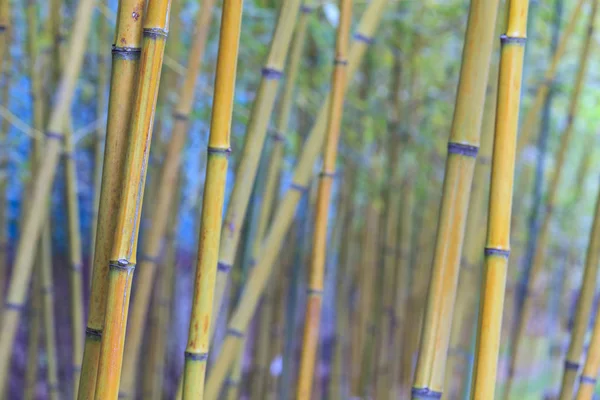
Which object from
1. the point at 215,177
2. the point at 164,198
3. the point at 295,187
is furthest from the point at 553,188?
the point at 215,177

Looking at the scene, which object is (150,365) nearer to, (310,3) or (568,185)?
(310,3)

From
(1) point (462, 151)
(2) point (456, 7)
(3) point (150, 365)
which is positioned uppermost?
(2) point (456, 7)

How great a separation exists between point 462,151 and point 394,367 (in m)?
1.36

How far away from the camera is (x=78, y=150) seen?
2350 mm

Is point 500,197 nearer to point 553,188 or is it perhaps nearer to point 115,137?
point 115,137

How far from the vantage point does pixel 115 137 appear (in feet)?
1.35

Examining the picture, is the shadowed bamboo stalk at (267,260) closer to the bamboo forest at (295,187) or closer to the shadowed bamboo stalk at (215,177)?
the bamboo forest at (295,187)

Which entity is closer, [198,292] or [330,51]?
[198,292]

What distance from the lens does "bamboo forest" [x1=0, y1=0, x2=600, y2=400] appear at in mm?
430

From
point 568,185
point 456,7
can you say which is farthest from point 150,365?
point 568,185

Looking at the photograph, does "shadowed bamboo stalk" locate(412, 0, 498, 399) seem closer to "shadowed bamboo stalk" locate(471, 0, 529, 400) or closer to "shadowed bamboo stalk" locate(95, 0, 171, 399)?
"shadowed bamboo stalk" locate(471, 0, 529, 400)

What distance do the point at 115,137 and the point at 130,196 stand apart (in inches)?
1.9

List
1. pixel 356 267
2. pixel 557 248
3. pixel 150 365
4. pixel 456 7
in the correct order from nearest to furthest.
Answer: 1. pixel 150 365
2. pixel 456 7
3. pixel 356 267
4. pixel 557 248

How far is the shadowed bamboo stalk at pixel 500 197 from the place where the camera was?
453 mm
